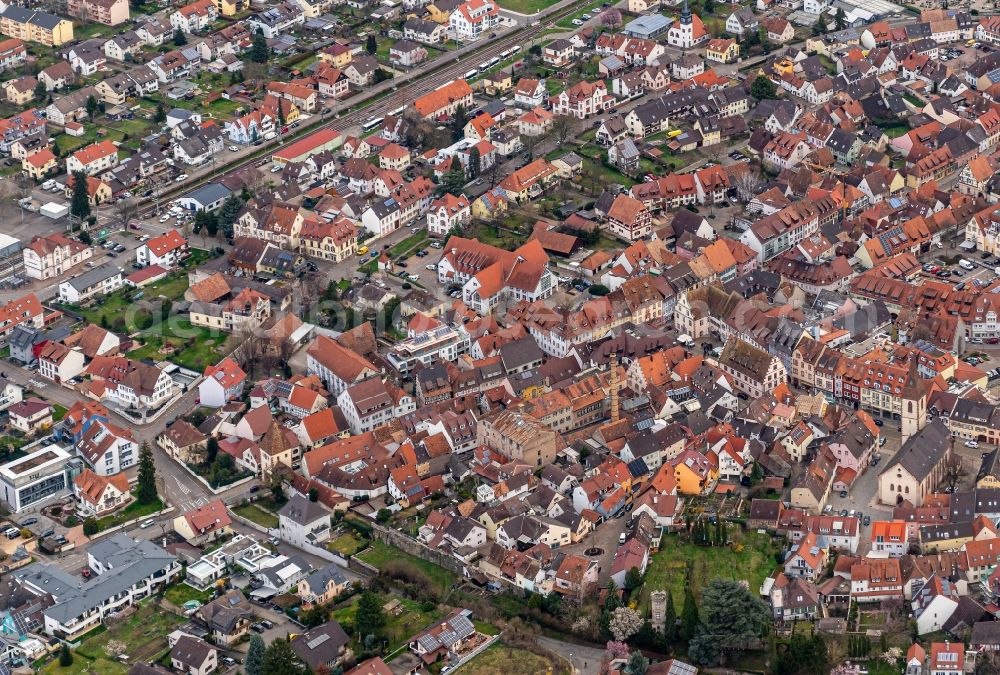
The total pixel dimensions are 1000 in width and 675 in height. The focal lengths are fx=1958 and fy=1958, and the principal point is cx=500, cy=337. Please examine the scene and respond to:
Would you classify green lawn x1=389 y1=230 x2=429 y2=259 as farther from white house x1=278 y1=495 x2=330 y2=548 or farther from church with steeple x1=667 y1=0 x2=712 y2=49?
church with steeple x1=667 y1=0 x2=712 y2=49

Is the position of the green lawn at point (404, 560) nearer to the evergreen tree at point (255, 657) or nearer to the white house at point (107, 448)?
the evergreen tree at point (255, 657)

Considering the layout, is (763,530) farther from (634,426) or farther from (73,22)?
(73,22)

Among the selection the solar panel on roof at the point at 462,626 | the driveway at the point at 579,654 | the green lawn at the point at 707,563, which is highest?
the solar panel on roof at the point at 462,626

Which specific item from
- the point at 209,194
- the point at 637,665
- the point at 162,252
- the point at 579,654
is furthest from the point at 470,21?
the point at 637,665

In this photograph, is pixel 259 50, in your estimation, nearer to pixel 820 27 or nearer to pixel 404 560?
pixel 820 27

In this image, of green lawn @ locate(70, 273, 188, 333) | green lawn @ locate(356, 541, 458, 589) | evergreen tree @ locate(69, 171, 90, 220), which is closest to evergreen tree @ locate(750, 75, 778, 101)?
green lawn @ locate(70, 273, 188, 333)

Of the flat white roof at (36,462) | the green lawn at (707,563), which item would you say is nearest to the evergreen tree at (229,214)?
the flat white roof at (36,462)

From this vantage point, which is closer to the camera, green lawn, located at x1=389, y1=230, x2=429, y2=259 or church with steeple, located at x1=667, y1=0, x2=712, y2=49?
green lawn, located at x1=389, y1=230, x2=429, y2=259
